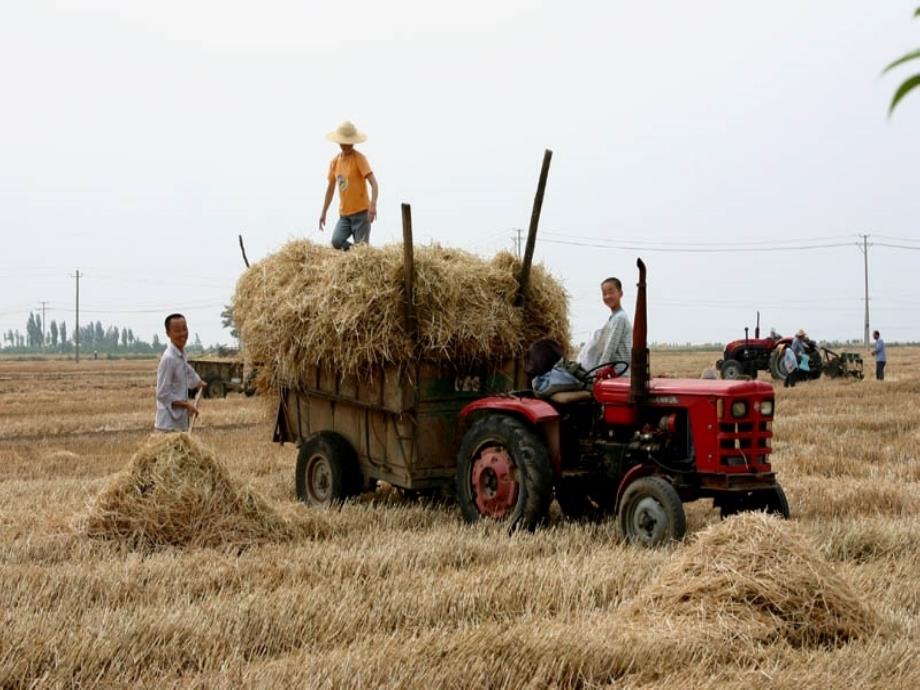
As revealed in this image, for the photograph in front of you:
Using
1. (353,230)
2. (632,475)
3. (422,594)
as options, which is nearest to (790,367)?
(353,230)

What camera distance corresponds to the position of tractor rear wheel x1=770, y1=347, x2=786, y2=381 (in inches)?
1162

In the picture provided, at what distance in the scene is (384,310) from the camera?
8.84 m

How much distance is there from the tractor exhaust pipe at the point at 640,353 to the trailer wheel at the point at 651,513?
0.61 m

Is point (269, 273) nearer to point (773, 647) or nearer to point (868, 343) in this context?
point (773, 647)

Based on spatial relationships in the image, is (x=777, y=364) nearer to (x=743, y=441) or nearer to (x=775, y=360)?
(x=775, y=360)

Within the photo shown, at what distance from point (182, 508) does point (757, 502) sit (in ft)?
13.4

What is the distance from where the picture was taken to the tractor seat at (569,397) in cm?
839

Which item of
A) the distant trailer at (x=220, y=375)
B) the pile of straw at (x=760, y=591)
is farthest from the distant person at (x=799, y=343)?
the pile of straw at (x=760, y=591)

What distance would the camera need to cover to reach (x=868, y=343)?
263 ft

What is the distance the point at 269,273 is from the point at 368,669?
6.01 metres

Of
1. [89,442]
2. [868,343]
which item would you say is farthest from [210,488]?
[868,343]

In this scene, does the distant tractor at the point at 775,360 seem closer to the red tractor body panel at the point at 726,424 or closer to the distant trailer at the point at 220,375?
the distant trailer at the point at 220,375

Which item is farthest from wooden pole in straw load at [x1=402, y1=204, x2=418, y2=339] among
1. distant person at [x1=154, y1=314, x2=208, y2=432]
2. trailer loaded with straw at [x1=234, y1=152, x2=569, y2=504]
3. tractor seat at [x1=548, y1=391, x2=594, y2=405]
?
distant person at [x1=154, y1=314, x2=208, y2=432]

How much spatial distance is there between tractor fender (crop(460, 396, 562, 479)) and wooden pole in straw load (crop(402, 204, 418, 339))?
2.83 ft
